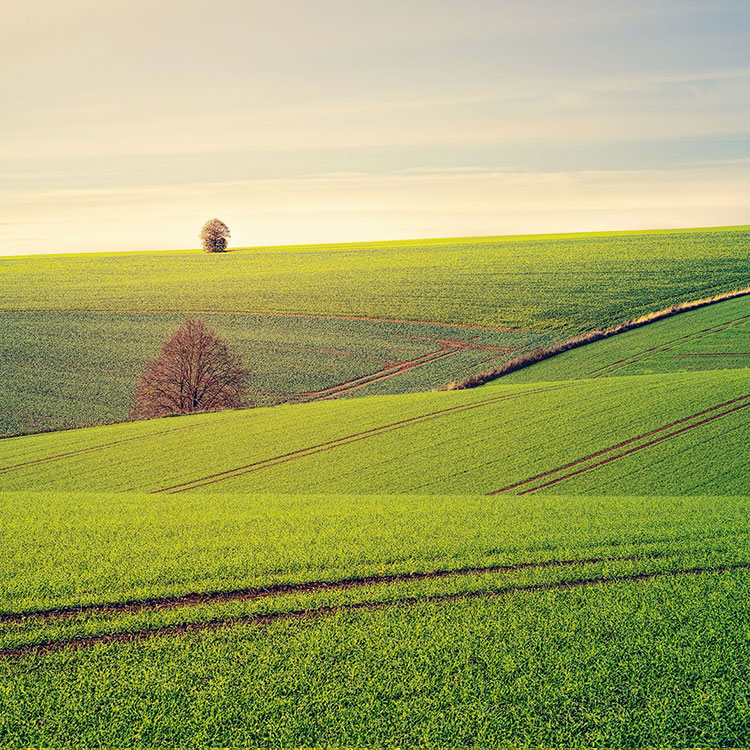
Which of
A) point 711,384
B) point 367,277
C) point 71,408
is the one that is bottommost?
point 71,408

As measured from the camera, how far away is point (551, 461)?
21344 mm

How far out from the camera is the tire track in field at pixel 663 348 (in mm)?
39250

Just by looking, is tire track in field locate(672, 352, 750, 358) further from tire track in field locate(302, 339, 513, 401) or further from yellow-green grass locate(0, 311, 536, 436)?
tire track in field locate(302, 339, 513, 401)

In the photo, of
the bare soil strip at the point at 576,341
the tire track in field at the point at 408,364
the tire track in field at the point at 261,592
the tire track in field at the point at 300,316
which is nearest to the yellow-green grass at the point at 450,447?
the bare soil strip at the point at 576,341

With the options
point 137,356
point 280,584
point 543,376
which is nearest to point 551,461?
point 280,584

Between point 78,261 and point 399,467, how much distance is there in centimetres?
11887

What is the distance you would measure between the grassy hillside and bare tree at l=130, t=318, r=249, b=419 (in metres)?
27.9

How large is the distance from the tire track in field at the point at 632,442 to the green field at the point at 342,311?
19924 mm

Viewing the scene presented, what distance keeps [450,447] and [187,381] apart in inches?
893

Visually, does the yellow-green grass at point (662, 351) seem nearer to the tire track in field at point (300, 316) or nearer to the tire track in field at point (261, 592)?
the tire track in field at point (300, 316)

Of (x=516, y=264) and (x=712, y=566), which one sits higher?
→ (x=516, y=264)

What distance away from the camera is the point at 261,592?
30.0ft

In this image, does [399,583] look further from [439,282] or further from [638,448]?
[439,282]

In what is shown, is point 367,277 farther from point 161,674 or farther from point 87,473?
point 161,674
